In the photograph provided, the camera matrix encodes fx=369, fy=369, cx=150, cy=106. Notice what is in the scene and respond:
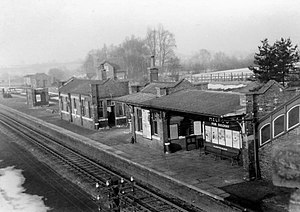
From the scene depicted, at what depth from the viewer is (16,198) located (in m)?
17.5

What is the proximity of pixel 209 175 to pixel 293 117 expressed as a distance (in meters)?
4.87

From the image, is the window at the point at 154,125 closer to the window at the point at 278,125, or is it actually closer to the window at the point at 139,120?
the window at the point at 139,120

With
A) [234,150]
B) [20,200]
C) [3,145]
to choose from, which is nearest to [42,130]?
[3,145]

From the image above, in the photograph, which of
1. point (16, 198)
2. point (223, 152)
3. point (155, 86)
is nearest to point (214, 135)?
point (223, 152)

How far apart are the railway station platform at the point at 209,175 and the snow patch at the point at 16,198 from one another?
6.10 metres

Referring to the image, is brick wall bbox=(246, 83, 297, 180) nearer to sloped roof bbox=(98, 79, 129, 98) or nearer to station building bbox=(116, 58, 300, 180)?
station building bbox=(116, 58, 300, 180)

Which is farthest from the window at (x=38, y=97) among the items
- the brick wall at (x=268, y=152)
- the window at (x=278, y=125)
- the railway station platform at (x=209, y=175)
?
the window at (x=278, y=125)

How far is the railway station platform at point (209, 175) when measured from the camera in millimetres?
14234

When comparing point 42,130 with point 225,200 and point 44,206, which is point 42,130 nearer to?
point 44,206

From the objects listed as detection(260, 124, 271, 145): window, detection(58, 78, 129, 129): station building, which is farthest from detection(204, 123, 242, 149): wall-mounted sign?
detection(58, 78, 129, 129): station building

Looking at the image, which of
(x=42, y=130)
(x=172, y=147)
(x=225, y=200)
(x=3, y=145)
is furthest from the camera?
(x=42, y=130)

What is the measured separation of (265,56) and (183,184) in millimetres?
20106

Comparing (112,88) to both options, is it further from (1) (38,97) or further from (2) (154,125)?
(1) (38,97)

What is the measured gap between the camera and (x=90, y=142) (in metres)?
28.9
